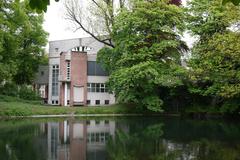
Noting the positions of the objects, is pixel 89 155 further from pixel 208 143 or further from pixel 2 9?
pixel 2 9

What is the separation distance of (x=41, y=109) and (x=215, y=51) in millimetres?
16701

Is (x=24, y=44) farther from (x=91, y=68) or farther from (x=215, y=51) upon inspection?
(x=215, y=51)

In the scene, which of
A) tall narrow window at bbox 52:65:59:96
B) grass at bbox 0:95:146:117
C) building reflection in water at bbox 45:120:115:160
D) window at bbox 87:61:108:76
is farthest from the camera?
tall narrow window at bbox 52:65:59:96

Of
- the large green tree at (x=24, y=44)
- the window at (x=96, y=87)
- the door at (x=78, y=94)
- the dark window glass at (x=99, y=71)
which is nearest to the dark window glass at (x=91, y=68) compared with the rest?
the dark window glass at (x=99, y=71)

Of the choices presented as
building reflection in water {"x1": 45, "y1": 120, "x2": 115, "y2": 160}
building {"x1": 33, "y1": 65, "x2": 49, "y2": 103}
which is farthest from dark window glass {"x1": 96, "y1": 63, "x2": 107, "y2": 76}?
building reflection in water {"x1": 45, "y1": 120, "x2": 115, "y2": 160}

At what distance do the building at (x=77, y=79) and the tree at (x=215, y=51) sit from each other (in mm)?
13953

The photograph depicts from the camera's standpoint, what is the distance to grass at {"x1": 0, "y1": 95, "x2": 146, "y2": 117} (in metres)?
35.8

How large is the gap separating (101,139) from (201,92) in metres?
20.2

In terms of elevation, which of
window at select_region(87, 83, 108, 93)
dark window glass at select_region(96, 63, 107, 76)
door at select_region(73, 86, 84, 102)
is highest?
dark window glass at select_region(96, 63, 107, 76)

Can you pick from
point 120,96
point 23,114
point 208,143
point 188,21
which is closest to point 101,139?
point 208,143

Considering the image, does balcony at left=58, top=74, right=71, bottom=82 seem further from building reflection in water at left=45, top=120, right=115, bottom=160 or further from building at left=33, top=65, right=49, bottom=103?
building reflection in water at left=45, top=120, right=115, bottom=160

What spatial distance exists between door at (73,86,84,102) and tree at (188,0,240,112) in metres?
14.3

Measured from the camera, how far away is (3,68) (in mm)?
36188

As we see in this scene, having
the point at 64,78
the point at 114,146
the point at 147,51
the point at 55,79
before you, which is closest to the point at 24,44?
the point at 55,79
